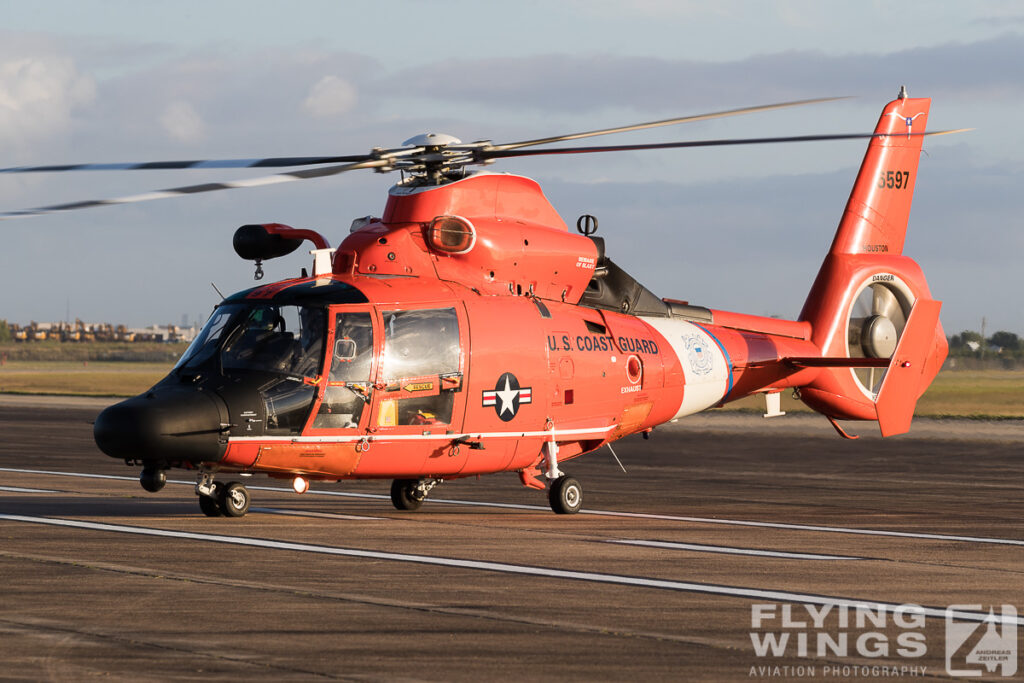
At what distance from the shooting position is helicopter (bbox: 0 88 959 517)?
1520cm

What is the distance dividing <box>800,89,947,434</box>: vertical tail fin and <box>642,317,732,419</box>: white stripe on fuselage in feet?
9.03

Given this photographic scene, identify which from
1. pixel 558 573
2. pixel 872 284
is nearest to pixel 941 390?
pixel 872 284

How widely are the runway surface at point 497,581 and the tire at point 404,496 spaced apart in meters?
0.31

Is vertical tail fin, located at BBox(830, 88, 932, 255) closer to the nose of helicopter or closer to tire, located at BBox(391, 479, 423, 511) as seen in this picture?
tire, located at BBox(391, 479, 423, 511)

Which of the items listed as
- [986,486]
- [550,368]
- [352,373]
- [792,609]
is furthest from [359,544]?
[986,486]

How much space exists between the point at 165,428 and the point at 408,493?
4.92 m

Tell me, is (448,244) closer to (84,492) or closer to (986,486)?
(84,492)

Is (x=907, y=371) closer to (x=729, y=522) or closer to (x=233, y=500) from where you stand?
(x=729, y=522)

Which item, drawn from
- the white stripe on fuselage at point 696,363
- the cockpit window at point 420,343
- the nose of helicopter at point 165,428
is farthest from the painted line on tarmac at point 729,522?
the nose of helicopter at point 165,428

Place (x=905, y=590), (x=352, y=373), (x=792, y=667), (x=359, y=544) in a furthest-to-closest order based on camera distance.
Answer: (x=352, y=373)
(x=359, y=544)
(x=905, y=590)
(x=792, y=667)

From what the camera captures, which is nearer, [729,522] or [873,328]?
[729,522]

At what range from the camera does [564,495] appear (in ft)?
59.8

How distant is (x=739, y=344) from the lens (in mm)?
21688

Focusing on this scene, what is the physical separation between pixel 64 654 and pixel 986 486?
64.1ft
